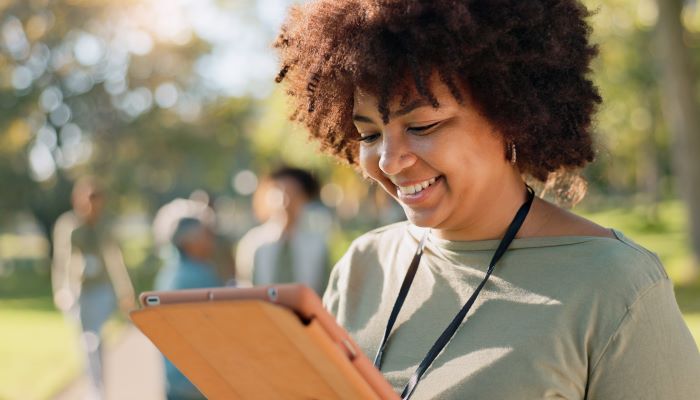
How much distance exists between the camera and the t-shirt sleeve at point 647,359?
185 cm

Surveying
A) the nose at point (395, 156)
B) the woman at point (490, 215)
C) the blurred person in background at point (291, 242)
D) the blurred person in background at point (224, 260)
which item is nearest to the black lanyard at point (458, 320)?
the woman at point (490, 215)

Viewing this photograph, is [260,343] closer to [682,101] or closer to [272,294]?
[272,294]

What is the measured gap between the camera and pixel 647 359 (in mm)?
1849

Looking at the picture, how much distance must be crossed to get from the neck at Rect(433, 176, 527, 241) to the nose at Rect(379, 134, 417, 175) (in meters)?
0.20

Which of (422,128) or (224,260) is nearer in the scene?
(422,128)

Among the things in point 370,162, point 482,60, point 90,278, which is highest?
point 482,60

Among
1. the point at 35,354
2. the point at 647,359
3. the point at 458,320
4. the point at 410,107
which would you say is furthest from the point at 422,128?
the point at 35,354

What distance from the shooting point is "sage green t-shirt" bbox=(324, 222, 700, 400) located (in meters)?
1.86

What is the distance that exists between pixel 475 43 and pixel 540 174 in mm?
451

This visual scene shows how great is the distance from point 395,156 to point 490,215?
0.91ft

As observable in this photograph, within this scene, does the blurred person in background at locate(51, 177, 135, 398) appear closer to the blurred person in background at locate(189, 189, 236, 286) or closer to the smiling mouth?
the blurred person in background at locate(189, 189, 236, 286)

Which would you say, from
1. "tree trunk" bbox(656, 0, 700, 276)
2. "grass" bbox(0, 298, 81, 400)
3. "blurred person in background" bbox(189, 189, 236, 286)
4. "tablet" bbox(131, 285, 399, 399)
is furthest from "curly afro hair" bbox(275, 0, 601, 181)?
"tree trunk" bbox(656, 0, 700, 276)

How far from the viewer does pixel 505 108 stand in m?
2.17

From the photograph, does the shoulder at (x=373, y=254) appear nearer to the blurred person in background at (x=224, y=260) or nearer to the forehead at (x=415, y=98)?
the forehead at (x=415, y=98)
